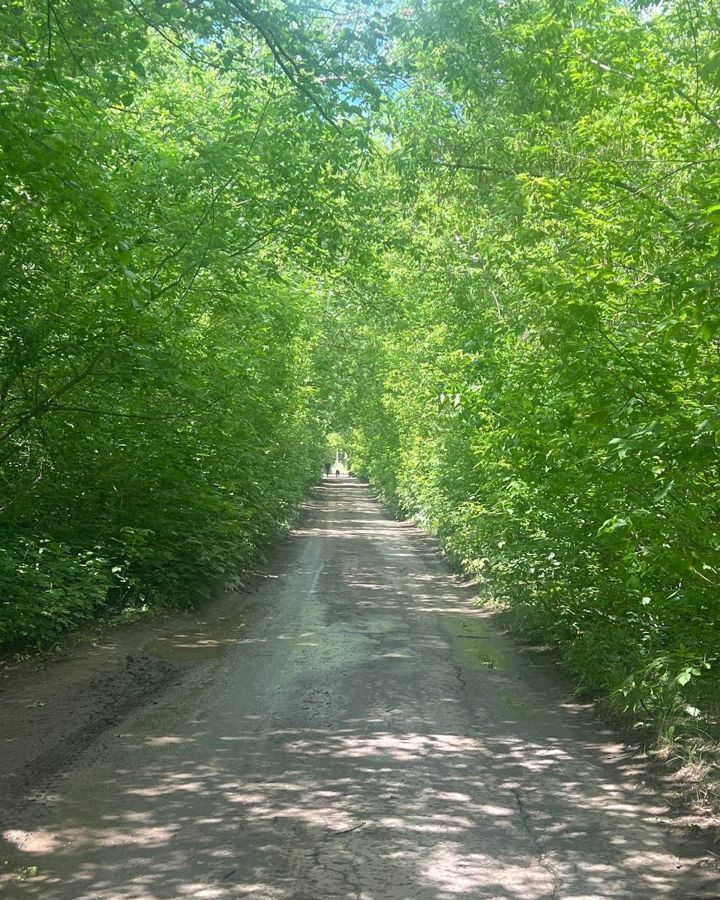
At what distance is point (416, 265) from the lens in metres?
15.4

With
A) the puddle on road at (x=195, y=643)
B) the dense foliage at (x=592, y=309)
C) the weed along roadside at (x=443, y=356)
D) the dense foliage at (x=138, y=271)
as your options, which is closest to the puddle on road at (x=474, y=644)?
the weed along roadside at (x=443, y=356)

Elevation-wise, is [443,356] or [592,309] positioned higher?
[443,356]

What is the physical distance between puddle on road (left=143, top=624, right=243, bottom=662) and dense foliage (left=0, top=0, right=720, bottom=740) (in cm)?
104

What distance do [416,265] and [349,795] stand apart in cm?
1169

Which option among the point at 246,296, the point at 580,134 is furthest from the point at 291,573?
the point at 580,134

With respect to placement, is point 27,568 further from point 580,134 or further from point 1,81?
point 580,134

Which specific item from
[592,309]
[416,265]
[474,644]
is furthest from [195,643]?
[416,265]

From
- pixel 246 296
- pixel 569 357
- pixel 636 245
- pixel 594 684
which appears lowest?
pixel 594 684

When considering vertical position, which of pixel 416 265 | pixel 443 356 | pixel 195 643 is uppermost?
pixel 416 265

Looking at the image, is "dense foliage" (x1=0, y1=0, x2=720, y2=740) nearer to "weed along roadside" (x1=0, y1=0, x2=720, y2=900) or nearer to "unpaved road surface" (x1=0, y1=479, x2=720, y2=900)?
"weed along roadside" (x1=0, y1=0, x2=720, y2=900)

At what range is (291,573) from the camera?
18.2m

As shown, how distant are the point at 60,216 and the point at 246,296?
7011 millimetres

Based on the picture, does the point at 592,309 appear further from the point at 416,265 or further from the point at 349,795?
the point at 416,265

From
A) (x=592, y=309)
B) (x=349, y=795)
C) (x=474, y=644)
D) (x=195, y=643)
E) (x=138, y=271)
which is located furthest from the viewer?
(x=474, y=644)
